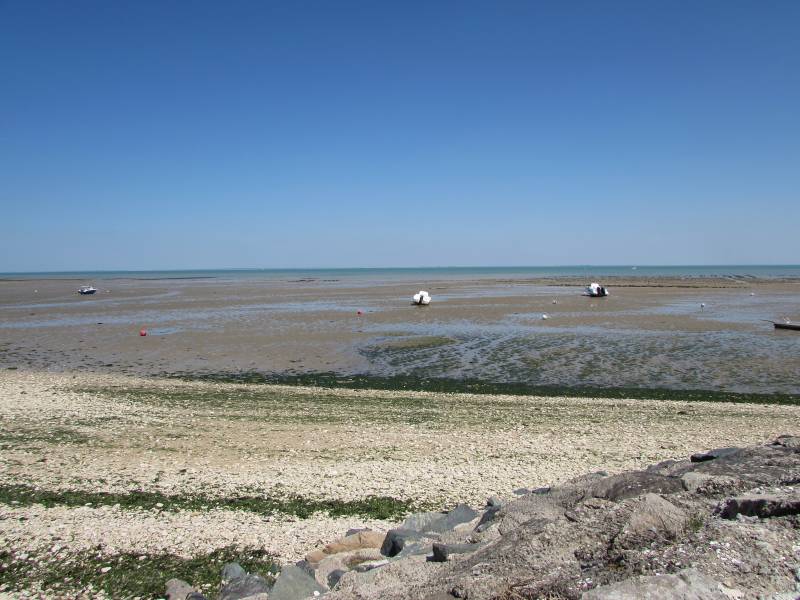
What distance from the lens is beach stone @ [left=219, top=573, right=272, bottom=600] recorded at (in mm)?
6629

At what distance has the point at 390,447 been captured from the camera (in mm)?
13297

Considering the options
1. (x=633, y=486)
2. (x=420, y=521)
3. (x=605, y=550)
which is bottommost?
(x=420, y=521)

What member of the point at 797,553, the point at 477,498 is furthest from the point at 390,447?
the point at 797,553

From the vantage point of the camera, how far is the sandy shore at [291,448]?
9055 mm

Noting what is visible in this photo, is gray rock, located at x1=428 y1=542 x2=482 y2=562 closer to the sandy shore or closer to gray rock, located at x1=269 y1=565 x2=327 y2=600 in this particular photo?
gray rock, located at x1=269 y1=565 x2=327 y2=600

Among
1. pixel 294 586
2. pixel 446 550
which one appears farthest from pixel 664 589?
pixel 294 586

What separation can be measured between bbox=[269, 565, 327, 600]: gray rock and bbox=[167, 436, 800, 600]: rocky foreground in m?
0.02

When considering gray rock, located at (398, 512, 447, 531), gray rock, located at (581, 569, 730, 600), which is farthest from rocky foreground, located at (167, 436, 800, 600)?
gray rock, located at (398, 512, 447, 531)

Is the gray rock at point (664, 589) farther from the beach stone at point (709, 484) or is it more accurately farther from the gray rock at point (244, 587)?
the gray rock at point (244, 587)

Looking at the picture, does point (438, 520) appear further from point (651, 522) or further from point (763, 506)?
point (763, 506)

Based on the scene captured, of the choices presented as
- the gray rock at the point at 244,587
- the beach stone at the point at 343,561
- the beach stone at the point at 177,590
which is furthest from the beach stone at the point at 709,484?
the beach stone at the point at 177,590

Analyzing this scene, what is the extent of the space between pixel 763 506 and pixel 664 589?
6.32ft

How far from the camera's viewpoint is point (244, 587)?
6.78 metres

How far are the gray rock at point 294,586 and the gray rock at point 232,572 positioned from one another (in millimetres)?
1004
